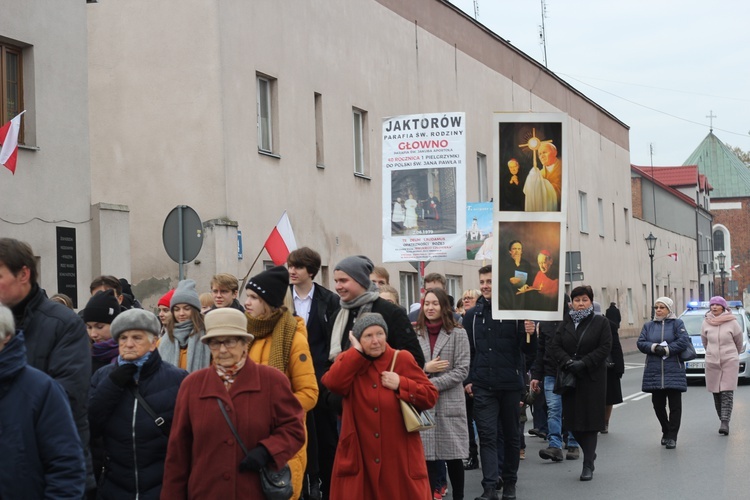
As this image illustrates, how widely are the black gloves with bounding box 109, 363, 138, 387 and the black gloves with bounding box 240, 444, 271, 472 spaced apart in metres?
0.95

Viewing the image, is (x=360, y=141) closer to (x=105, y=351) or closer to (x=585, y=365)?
(x=585, y=365)

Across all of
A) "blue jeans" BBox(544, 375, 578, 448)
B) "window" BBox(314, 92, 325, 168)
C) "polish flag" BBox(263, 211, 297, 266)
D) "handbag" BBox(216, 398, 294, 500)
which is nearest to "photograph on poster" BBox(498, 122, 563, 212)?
"blue jeans" BBox(544, 375, 578, 448)

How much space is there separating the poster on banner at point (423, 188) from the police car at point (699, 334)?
13.3 metres

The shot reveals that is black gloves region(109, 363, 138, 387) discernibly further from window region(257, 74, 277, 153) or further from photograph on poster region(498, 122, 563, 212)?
window region(257, 74, 277, 153)

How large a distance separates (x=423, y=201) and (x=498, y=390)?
13.9 feet

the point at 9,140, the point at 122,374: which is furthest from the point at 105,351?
the point at 9,140

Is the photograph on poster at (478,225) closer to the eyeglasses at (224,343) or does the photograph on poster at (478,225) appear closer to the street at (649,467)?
the street at (649,467)

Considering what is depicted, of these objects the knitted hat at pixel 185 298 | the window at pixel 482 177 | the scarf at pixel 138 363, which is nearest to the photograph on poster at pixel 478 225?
the window at pixel 482 177

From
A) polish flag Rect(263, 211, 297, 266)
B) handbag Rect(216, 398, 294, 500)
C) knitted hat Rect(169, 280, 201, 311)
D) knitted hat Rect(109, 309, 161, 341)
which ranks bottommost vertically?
handbag Rect(216, 398, 294, 500)

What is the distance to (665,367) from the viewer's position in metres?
15.4

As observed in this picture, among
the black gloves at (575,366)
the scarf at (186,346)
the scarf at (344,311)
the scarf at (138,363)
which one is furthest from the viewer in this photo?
the black gloves at (575,366)

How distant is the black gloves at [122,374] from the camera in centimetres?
633

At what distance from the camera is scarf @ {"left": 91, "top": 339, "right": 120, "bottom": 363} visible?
25.5 ft

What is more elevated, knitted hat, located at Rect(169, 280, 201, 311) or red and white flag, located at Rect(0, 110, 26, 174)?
red and white flag, located at Rect(0, 110, 26, 174)
